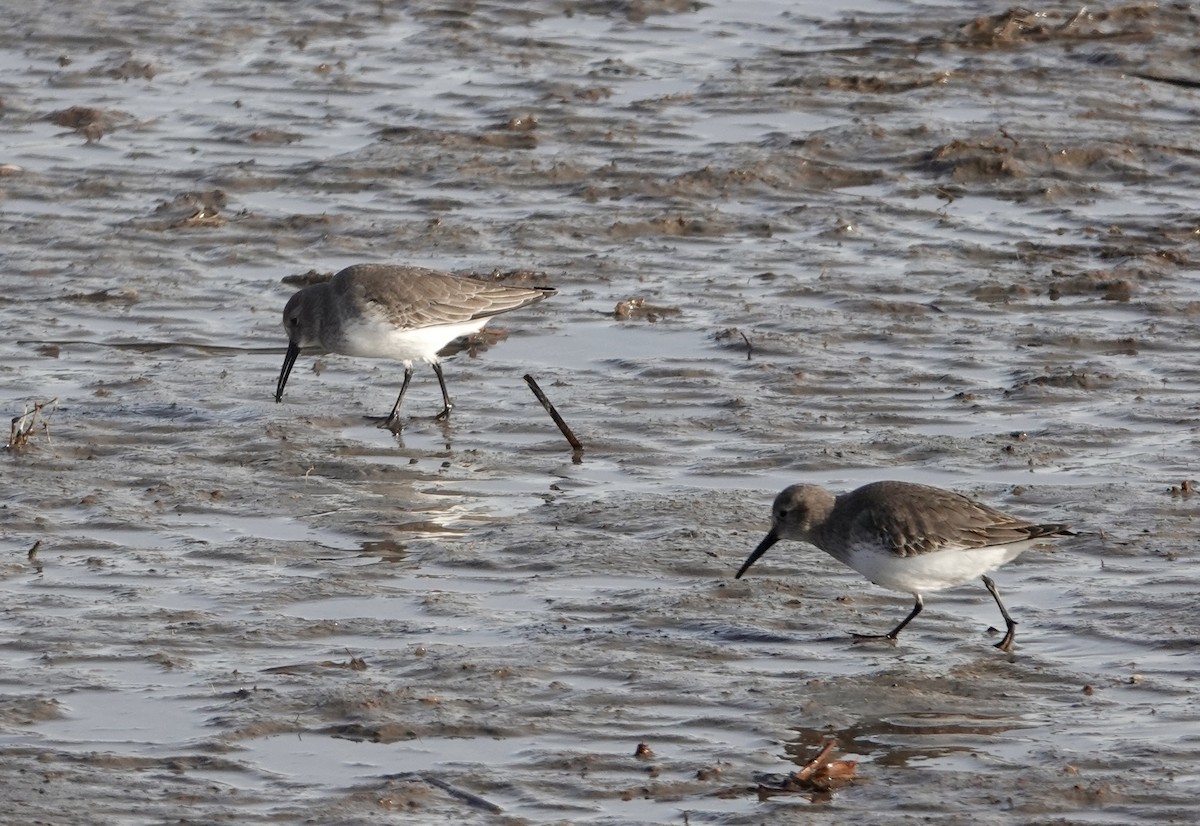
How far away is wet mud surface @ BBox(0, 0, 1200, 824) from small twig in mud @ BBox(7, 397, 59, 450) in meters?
0.06

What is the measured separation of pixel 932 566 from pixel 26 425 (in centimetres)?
532

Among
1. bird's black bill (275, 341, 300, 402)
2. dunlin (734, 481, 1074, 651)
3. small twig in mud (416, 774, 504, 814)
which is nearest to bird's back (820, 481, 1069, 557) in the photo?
dunlin (734, 481, 1074, 651)

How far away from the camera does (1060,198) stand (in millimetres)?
15500

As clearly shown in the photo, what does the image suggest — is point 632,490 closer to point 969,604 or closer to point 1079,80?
point 969,604

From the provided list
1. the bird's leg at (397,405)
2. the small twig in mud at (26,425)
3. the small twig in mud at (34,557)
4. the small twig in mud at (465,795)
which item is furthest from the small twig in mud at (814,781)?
the bird's leg at (397,405)

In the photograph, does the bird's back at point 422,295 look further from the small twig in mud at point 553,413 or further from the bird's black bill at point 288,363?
the small twig in mud at point 553,413

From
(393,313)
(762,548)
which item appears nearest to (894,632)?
(762,548)

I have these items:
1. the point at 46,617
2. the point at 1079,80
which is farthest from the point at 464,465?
the point at 1079,80

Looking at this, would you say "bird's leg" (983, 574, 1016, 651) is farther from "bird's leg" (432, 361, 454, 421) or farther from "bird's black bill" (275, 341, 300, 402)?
"bird's black bill" (275, 341, 300, 402)

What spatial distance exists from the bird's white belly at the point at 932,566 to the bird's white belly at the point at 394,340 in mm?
4374

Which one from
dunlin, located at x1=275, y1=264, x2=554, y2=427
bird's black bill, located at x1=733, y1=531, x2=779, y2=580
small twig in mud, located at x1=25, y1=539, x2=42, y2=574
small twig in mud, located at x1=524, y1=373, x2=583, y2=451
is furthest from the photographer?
dunlin, located at x1=275, y1=264, x2=554, y2=427

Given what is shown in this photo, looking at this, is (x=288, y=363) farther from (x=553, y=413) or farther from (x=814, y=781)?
(x=814, y=781)

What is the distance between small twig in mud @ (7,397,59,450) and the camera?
1086 cm

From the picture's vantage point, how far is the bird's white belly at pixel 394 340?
484 inches
